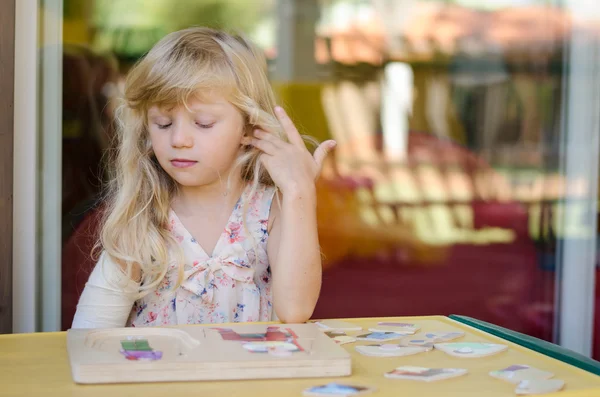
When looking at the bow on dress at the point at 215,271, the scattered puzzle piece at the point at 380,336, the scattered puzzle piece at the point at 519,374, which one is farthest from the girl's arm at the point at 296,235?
the scattered puzzle piece at the point at 519,374

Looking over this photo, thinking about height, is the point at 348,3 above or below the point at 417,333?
above

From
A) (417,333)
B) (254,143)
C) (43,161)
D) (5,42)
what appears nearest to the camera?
(417,333)

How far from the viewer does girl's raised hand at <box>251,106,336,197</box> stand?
1.48 metres

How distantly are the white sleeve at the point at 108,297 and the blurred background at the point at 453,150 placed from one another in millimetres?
1518

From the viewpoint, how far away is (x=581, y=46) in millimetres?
3082

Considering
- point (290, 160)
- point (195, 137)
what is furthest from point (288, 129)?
point (195, 137)

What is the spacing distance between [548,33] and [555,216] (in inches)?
27.1

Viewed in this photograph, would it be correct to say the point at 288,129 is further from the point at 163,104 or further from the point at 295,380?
the point at 295,380

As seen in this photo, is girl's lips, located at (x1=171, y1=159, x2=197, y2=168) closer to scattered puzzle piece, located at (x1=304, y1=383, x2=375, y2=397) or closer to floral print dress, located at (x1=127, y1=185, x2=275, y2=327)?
floral print dress, located at (x1=127, y1=185, x2=275, y2=327)

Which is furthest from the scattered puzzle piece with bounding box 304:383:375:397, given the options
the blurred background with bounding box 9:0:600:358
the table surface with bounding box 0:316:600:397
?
the blurred background with bounding box 9:0:600:358

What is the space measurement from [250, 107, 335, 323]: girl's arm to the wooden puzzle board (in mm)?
300

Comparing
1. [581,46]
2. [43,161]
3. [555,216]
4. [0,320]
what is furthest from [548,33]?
[0,320]

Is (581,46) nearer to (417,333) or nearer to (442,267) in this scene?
(442,267)

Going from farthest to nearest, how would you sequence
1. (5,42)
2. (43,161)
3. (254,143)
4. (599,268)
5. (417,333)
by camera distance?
(599,268) → (43,161) → (5,42) → (254,143) → (417,333)
